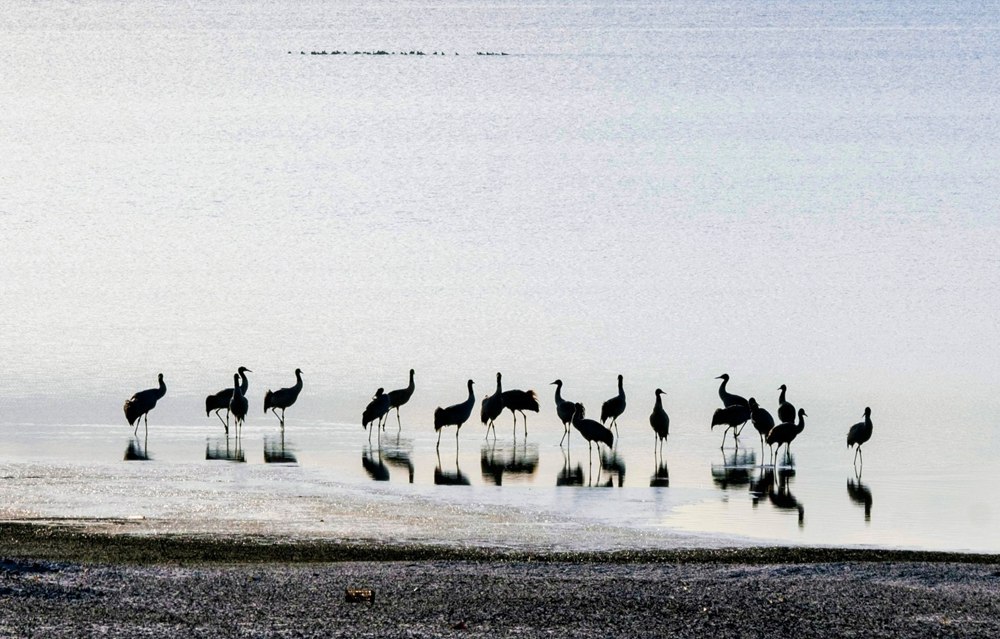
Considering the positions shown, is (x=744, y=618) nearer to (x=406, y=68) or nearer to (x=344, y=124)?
(x=344, y=124)

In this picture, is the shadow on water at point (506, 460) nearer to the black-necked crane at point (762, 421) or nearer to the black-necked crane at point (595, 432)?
the black-necked crane at point (595, 432)

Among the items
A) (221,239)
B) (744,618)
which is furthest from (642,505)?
(221,239)

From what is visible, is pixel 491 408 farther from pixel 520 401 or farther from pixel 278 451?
pixel 278 451

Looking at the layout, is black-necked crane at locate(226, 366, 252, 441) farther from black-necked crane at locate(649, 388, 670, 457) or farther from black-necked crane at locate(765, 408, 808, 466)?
black-necked crane at locate(765, 408, 808, 466)

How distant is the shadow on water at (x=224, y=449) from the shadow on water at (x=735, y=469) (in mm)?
7281

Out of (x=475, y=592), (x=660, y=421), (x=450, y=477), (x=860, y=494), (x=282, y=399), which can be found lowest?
(x=475, y=592)

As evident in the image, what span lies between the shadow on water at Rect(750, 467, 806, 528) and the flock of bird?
1.22 m

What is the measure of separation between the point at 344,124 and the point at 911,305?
310 feet

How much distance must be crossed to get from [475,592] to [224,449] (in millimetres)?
13154

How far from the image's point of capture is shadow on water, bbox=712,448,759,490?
78.4ft

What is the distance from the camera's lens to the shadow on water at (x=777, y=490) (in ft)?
70.6

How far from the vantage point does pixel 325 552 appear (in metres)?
17.2

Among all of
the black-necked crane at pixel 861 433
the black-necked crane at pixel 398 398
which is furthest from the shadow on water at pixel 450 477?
the black-necked crane at pixel 861 433

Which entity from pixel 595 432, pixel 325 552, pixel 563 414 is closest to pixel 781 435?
pixel 595 432
